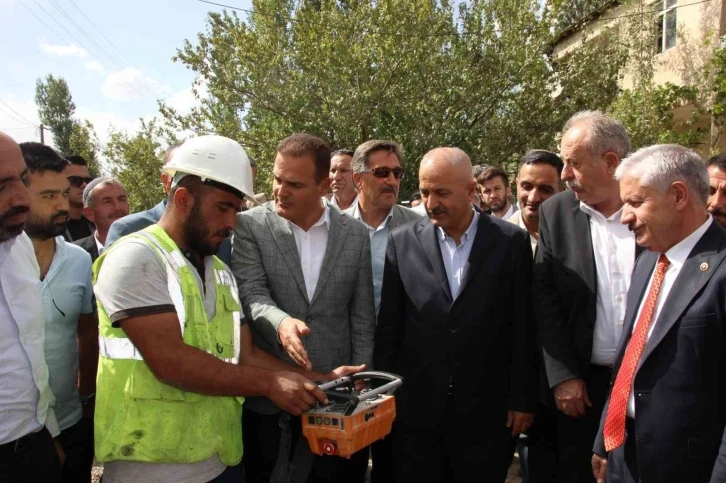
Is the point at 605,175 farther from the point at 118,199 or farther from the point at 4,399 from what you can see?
the point at 118,199

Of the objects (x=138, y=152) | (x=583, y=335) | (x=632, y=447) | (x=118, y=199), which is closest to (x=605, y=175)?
(x=583, y=335)

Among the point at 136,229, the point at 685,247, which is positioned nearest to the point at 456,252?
the point at 685,247

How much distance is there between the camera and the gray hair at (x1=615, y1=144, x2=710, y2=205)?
2508 mm

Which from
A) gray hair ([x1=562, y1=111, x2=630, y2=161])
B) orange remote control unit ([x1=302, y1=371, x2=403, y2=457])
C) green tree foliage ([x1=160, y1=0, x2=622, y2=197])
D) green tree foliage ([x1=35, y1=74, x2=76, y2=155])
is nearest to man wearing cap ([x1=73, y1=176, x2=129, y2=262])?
orange remote control unit ([x1=302, y1=371, x2=403, y2=457])

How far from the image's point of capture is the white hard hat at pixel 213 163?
2400 millimetres

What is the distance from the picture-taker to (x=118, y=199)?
4.96 meters

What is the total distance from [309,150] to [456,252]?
3.58 ft

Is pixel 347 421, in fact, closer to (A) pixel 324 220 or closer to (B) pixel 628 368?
(B) pixel 628 368

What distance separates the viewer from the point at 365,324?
341 centimetres

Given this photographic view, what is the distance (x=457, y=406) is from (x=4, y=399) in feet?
7.30

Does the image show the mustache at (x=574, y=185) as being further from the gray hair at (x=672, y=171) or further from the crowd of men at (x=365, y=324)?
the gray hair at (x=672, y=171)

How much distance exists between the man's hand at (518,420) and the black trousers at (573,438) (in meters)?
0.17

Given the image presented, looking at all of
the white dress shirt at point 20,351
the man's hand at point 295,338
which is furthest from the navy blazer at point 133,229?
the white dress shirt at point 20,351

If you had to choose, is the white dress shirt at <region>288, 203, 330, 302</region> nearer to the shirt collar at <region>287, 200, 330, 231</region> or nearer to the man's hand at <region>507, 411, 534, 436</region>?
the shirt collar at <region>287, 200, 330, 231</region>
